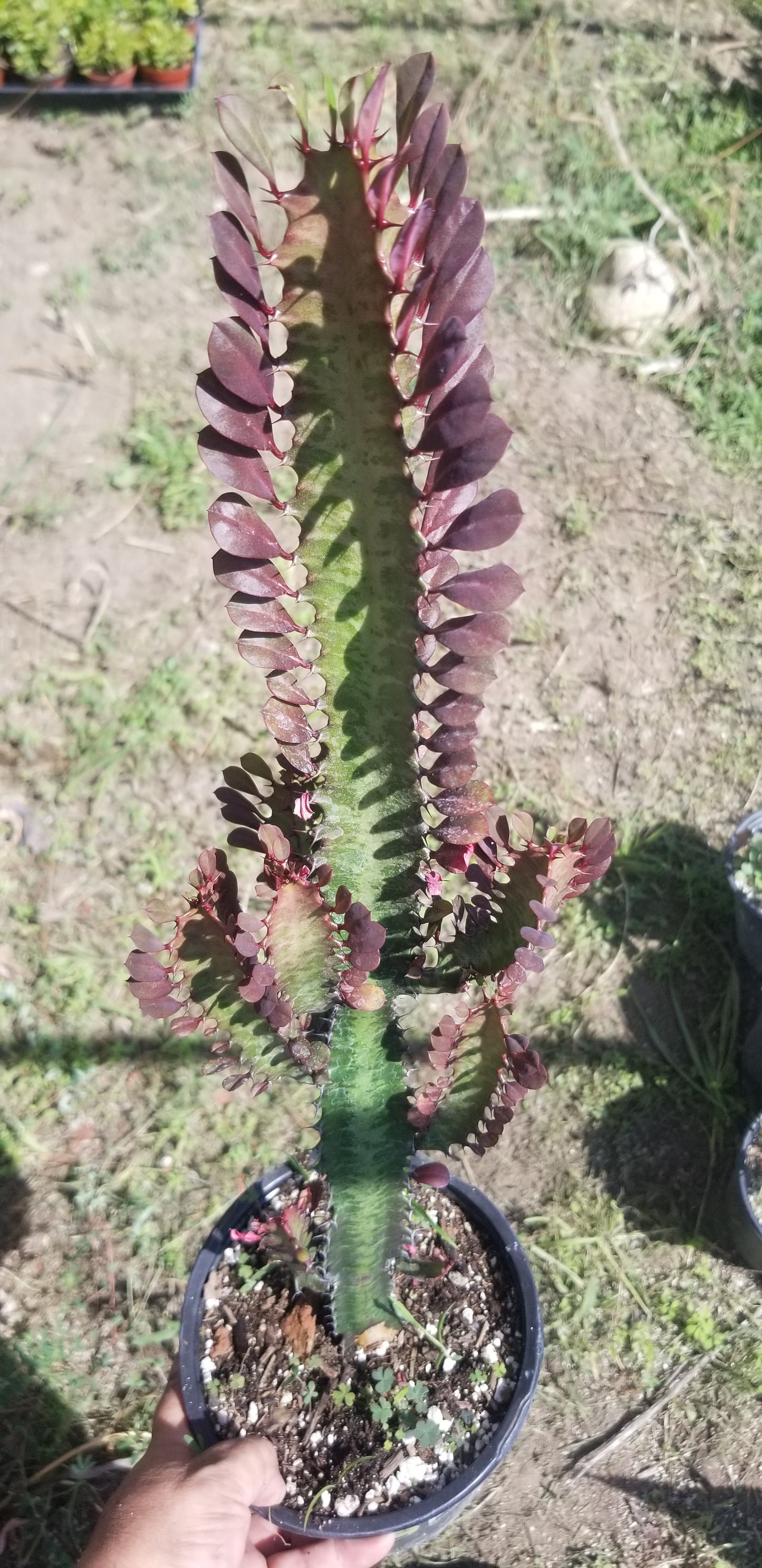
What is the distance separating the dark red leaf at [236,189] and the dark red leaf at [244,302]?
26 millimetres

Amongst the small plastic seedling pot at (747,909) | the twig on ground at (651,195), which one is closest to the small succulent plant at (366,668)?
the small plastic seedling pot at (747,909)

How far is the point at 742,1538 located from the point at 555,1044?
0.79 m

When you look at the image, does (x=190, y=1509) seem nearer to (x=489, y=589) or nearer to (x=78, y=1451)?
(x=78, y=1451)

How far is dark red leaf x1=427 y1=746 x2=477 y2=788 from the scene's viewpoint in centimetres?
86

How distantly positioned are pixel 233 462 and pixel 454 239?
200 millimetres

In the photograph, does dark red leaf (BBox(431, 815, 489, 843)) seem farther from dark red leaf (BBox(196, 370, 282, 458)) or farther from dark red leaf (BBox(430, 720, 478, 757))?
dark red leaf (BBox(196, 370, 282, 458))

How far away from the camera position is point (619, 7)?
3830 millimetres

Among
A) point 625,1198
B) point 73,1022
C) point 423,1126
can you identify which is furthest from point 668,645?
point 423,1126

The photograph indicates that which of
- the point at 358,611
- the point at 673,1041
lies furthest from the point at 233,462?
the point at 673,1041

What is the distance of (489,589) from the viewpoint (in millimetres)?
732

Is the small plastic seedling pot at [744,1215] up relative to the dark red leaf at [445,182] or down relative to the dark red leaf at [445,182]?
down

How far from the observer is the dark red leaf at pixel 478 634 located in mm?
754

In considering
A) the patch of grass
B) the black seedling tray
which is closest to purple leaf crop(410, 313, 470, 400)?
the patch of grass

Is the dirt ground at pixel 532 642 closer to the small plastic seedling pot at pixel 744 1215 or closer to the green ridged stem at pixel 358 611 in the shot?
the small plastic seedling pot at pixel 744 1215
